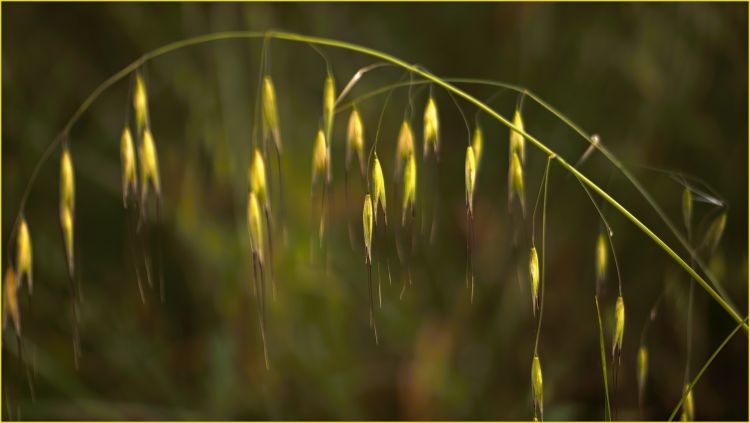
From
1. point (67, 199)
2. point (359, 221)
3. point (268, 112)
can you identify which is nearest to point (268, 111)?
point (268, 112)

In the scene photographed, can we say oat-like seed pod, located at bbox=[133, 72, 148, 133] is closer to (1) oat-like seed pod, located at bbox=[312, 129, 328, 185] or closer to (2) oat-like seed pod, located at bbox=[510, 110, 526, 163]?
(1) oat-like seed pod, located at bbox=[312, 129, 328, 185]

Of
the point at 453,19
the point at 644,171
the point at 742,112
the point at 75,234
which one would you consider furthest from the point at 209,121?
the point at 742,112

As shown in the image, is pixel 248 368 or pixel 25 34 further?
pixel 25 34

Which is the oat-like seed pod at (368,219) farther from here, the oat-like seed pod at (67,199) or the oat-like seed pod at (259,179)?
the oat-like seed pod at (67,199)

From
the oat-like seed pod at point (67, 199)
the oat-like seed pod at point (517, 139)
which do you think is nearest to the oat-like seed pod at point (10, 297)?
the oat-like seed pod at point (67, 199)

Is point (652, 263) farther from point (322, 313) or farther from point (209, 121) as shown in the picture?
point (209, 121)

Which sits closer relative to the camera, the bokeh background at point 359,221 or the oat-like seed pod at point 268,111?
the oat-like seed pod at point 268,111

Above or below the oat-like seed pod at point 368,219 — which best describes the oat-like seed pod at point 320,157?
above

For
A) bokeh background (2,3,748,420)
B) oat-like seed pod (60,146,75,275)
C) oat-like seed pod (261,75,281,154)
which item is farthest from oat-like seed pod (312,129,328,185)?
bokeh background (2,3,748,420)
